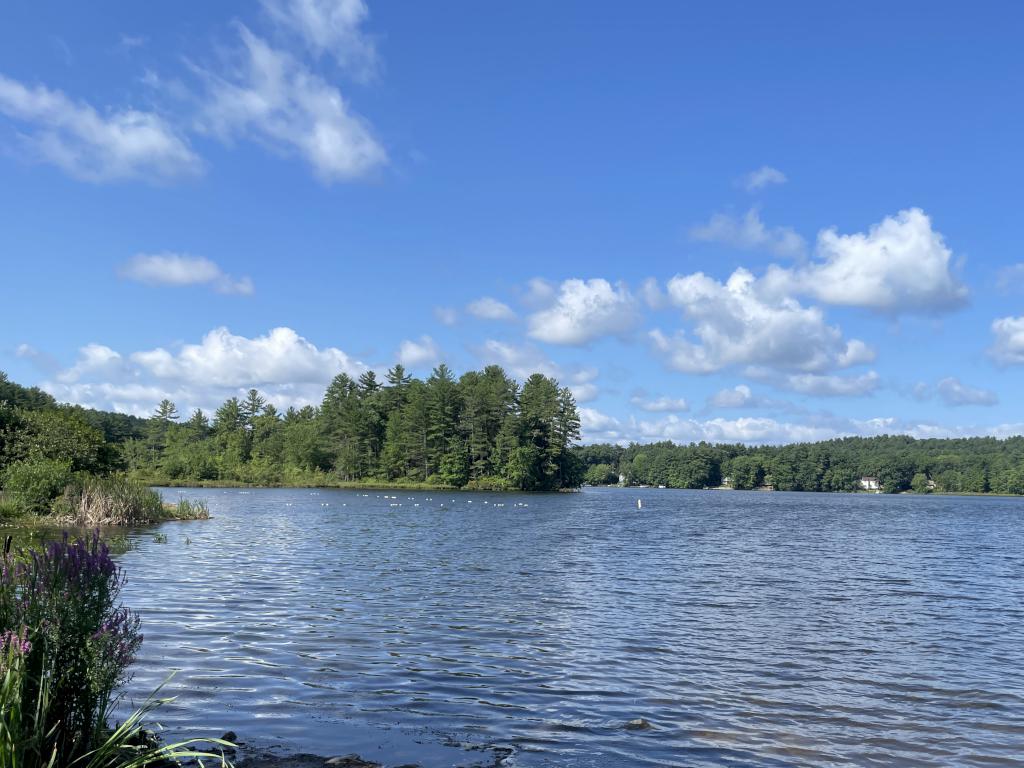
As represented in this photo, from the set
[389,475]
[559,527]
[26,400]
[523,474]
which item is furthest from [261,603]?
[389,475]

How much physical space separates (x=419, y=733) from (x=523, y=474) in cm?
12656

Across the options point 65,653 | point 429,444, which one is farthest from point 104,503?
point 429,444

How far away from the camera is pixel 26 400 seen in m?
95.6

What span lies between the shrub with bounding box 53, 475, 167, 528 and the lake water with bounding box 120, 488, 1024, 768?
7996 mm

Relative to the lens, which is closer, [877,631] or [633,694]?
[633,694]

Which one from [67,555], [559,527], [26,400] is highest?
[26,400]

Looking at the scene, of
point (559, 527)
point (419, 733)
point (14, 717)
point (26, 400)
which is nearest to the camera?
point (14, 717)

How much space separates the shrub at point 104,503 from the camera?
41.1 m

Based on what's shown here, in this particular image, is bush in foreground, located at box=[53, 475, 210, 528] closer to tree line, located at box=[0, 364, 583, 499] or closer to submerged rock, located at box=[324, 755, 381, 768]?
submerged rock, located at box=[324, 755, 381, 768]

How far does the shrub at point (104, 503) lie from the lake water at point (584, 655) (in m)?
8.00

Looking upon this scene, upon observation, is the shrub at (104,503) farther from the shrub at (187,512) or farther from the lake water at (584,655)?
the lake water at (584,655)

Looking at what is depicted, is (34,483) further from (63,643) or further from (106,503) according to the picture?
(63,643)

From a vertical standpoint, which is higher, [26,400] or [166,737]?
[26,400]

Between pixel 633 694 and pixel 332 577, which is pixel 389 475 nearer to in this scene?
pixel 332 577
